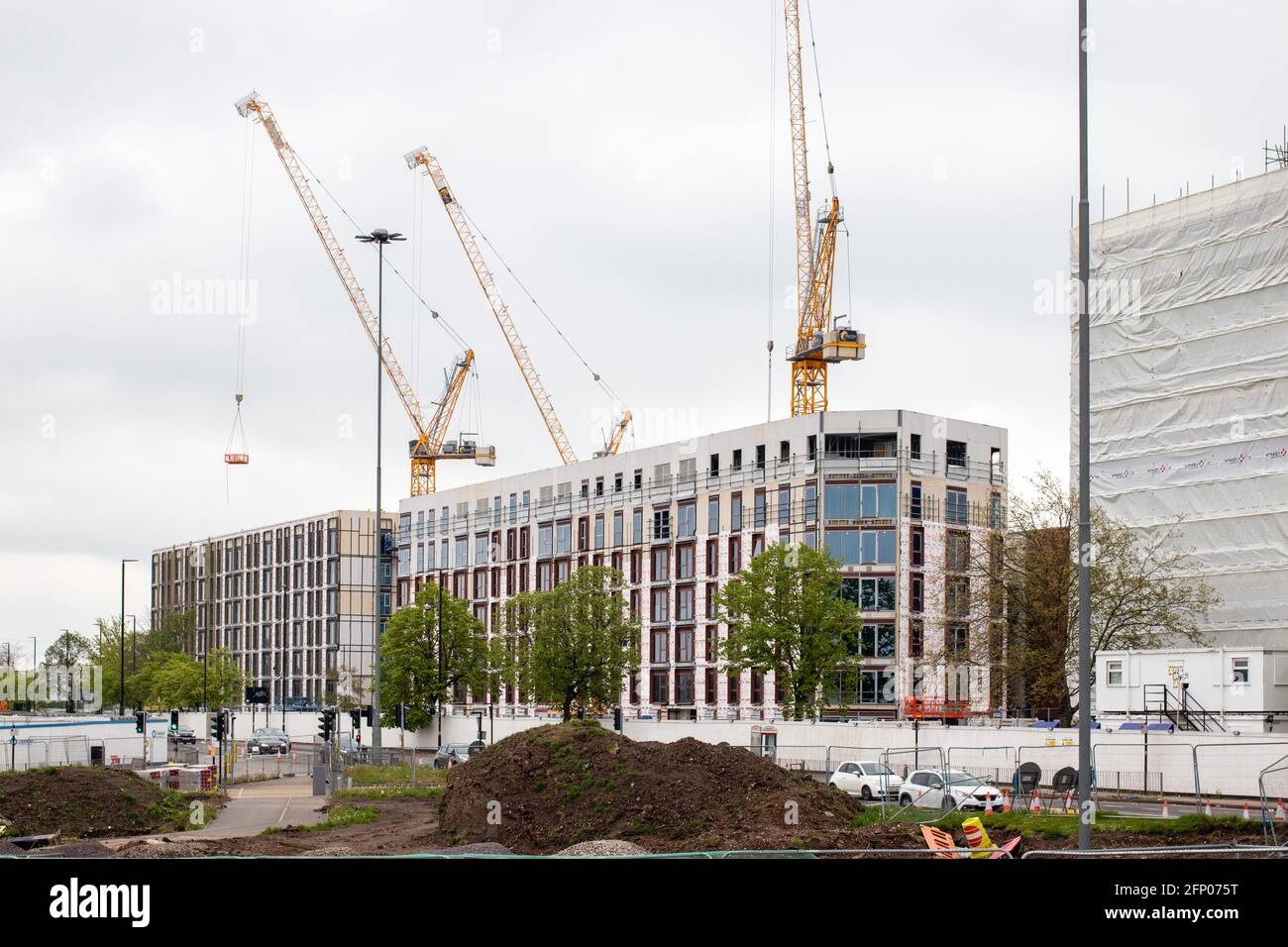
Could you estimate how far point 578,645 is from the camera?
84188 mm

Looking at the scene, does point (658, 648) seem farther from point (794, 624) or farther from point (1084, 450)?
point (1084, 450)

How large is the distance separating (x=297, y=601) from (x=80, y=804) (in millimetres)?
117804

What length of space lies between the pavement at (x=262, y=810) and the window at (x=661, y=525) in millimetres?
46904

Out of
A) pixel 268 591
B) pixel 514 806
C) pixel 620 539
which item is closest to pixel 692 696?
pixel 620 539

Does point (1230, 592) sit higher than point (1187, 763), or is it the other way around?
point (1230, 592)

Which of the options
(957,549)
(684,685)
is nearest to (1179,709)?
(957,549)

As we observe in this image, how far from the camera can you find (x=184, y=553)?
18075 centimetres

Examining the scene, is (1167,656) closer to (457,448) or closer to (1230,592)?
(1230,592)

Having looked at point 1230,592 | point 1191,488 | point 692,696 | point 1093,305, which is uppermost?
point 1093,305

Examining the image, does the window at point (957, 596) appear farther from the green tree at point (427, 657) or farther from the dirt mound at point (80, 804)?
the dirt mound at point (80, 804)

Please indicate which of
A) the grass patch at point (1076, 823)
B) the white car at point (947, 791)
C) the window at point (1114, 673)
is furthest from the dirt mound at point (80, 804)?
the window at point (1114, 673)

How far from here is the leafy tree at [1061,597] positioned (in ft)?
212

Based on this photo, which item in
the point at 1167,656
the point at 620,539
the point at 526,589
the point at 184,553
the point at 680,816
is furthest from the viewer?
the point at 184,553

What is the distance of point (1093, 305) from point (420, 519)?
6884 centimetres
